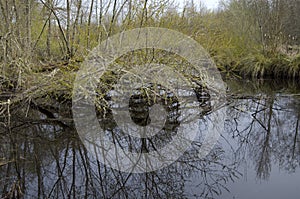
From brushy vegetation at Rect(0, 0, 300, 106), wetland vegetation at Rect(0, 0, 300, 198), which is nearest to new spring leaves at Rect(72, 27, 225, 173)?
wetland vegetation at Rect(0, 0, 300, 198)

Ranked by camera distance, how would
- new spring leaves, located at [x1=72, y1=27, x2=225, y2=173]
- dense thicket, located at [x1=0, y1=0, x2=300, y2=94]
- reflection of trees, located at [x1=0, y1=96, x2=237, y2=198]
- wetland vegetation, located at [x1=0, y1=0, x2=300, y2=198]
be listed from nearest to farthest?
reflection of trees, located at [x1=0, y1=96, x2=237, y2=198], wetland vegetation, located at [x1=0, y1=0, x2=300, y2=198], new spring leaves, located at [x1=72, y1=27, x2=225, y2=173], dense thicket, located at [x1=0, y1=0, x2=300, y2=94]

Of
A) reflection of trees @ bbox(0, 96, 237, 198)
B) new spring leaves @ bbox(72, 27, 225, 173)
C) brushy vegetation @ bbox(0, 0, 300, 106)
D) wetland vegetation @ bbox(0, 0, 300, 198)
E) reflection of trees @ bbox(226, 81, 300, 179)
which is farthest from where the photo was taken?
brushy vegetation @ bbox(0, 0, 300, 106)

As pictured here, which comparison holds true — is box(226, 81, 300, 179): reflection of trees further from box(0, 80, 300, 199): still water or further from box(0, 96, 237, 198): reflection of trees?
box(0, 96, 237, 198): reflection of trees

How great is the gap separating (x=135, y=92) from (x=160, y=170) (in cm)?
210

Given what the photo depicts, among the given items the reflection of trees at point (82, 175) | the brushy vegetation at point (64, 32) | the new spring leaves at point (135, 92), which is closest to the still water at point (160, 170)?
the reflection of trees at point (82, 175)

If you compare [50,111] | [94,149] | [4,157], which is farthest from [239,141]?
[50,111]

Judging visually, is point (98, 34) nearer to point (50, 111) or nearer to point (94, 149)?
point (50, 111)

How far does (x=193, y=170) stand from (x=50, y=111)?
3093 millimetres

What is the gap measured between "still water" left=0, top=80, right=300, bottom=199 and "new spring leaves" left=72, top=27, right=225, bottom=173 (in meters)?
0.14

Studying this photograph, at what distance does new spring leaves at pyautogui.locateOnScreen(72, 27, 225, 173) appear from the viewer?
3.16 meters

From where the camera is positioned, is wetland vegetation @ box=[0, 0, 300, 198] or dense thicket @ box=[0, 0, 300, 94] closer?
wetland vegetation @ box=[0, 0, 300, 198]

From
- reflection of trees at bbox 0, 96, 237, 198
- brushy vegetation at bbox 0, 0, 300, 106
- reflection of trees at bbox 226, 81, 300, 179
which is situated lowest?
reflection of trees at bbox 0, 96, 237, 198

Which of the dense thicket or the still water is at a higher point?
the dense thicket

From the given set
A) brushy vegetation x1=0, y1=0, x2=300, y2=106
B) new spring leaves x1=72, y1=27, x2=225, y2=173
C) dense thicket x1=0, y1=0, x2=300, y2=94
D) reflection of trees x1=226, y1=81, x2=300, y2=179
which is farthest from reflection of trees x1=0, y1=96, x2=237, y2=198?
dense thicket x1=0, y1=0, x2=300, y2=94
